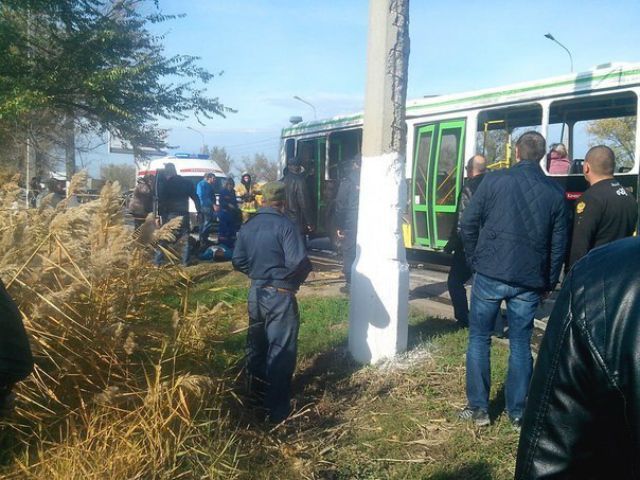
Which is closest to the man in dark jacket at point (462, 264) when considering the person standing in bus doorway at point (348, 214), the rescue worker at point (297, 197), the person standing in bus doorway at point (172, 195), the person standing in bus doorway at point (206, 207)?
the person standing in bus doorway at point (348, 214)

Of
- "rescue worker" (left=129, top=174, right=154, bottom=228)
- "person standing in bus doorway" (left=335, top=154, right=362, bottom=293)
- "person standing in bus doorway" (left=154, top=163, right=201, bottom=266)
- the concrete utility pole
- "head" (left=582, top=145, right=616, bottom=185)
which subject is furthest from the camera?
"person standing in bus doorway" (left=154, top=163, right=201, bottom=266)

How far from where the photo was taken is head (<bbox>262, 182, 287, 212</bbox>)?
4902 mm

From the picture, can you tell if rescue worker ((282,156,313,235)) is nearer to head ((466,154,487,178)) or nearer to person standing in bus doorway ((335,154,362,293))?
person standing in bus doorway ((335,154,362,293))

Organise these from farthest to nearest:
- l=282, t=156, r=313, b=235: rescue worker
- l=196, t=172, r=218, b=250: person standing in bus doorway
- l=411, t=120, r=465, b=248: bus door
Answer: l=196, t=172, r=218, b=250: person standing in bus doorway < l=411, t=120, r=465, b=248: bus door < l=282, t=156, r=313, b=235: rescue worker

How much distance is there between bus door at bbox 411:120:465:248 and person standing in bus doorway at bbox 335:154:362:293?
264 centimetres

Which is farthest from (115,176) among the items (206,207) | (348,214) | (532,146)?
(206,207)

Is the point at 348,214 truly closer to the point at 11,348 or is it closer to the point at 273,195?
the point at 273,195

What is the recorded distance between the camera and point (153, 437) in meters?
3.28

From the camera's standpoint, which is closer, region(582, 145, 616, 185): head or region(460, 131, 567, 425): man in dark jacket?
region(460, 131, 567, 425): man in dark jacket

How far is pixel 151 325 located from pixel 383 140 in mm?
2579

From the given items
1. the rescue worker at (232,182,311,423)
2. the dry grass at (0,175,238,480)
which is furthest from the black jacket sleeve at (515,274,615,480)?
the rescue worker at (232,182,311,423)

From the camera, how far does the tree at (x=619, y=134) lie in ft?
34.0

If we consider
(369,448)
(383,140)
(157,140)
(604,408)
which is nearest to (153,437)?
(369,448)

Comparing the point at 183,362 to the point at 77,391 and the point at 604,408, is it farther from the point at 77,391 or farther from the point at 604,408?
the point at 604,408
